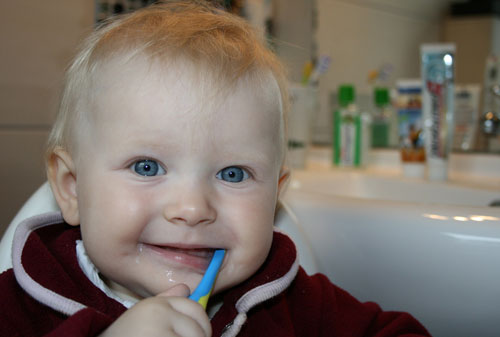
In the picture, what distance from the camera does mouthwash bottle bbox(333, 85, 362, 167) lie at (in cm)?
113

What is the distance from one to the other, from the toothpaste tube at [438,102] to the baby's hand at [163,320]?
2.22ft

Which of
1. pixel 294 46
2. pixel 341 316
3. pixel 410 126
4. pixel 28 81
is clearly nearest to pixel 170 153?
pixel 341 316

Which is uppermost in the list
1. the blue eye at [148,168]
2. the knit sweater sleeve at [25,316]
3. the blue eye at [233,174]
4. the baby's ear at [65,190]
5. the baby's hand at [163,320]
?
the blue eye at [148,168]

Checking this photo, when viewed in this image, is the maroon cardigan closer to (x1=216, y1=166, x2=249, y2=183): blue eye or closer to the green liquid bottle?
(x1=216, y1=166, x2=249, y2=183): blue eye

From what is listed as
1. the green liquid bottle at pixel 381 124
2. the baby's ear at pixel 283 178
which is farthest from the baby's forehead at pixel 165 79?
the green liquid bottle at pixel 381 124

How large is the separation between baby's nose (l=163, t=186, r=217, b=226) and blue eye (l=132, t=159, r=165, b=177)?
0.10 feet

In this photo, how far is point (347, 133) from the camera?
1.14m

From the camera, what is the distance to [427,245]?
1.81 ft

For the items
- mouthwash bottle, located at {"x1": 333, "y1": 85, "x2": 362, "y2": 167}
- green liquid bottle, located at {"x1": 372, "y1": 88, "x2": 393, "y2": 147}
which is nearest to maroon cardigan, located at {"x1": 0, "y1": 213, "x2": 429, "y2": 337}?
mouthwash bottle, located at {"x1": 333, "y1": 85, "x2": 362, "y2": 167}

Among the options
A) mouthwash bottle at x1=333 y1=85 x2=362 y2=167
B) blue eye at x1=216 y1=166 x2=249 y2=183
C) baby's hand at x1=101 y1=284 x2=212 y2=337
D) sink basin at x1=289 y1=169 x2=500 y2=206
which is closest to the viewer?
baby's hand at x1=101 y1=284 x2=212 y2=337

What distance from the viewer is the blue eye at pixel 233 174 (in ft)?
1.53

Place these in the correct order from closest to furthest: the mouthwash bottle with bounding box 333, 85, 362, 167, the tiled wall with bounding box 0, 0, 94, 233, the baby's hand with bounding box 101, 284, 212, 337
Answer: the baby's hand with bounding box 101, 284, 212, 337, the tiled wall with bounding box 0, 0, 94, 233, the mouthwash bottle with bounding box 333, 85, 362, 167

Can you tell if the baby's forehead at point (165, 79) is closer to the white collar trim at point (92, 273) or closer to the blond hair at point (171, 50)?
the blond hair at point (171, 50)

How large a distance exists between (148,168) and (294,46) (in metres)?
0.56
